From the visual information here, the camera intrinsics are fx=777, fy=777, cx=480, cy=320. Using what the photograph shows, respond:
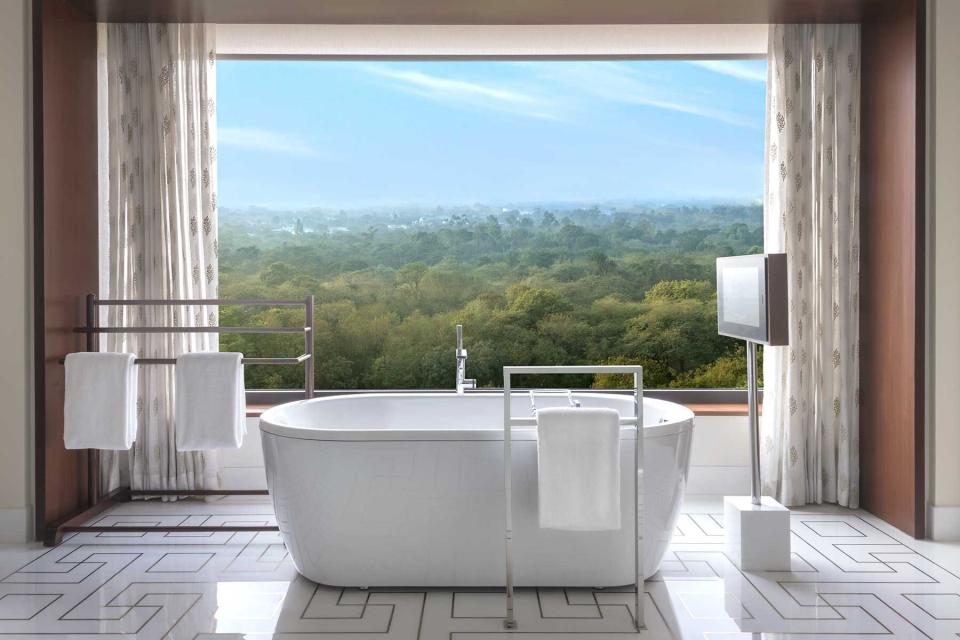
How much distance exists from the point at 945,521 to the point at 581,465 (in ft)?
6.66

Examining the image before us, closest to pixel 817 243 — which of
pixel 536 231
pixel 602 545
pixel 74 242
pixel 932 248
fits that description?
pixel 932 248

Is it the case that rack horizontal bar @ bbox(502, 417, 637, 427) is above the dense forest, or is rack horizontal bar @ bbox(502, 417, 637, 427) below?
below

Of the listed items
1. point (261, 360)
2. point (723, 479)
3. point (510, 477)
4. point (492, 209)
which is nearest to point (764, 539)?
point (723, 479)

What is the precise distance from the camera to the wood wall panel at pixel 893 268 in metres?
3.50

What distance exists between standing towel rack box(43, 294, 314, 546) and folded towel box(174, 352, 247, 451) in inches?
5.9

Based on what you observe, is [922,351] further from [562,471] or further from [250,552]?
[250,552]

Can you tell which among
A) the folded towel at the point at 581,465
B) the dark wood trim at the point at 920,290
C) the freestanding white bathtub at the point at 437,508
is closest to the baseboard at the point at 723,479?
the dark wood trim at the point at 920,290

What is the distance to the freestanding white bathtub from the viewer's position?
278cm

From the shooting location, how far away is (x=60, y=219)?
3621 mm

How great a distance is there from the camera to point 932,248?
349 centimetres

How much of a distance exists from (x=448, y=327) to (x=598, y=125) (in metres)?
2.11

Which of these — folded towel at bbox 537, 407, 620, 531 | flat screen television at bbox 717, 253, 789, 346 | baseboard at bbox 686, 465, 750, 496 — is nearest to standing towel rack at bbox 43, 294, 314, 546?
folded towel at bbox 537, 407, 620, 531

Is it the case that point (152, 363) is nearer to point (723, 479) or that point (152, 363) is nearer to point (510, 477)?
point (510, 477)

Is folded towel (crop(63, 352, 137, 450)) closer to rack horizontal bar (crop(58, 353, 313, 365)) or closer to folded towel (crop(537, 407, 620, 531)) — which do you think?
rack horizontal bar (crop(58, 353, 313, 365))
